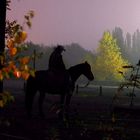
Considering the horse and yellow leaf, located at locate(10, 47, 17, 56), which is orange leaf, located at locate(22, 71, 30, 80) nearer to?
yellow leaf, located at locate(10, 47, 17, 56)

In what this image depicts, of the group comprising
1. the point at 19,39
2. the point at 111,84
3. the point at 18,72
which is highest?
the point at 19,39

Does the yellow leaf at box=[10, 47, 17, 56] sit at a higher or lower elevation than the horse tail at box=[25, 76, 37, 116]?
higher

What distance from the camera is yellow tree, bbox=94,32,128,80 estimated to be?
88.4 metres

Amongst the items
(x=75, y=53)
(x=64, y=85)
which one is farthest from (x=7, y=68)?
(x=75, y=53)

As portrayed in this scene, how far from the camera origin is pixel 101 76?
309 feet

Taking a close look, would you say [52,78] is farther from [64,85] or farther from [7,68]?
[7,68]

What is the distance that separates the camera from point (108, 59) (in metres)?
89.4

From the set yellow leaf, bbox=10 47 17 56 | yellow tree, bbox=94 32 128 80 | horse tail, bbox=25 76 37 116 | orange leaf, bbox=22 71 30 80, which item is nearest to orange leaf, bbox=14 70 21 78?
orange leaf, bbox=22 71 30 80

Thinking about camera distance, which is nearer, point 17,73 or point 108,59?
point 17,73

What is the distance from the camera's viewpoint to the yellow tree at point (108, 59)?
290ft

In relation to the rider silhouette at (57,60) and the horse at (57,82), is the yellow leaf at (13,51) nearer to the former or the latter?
the rider silhouette at (57,60)

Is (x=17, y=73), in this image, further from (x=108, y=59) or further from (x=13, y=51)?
(x=108, y=59)

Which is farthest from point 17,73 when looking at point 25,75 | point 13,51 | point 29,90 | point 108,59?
point 108,59

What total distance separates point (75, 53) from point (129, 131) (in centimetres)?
15815
